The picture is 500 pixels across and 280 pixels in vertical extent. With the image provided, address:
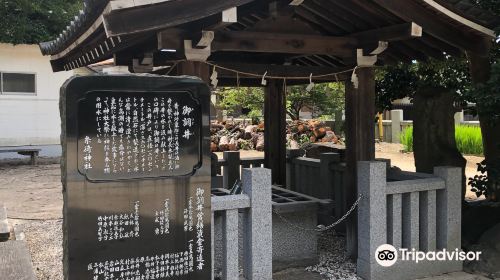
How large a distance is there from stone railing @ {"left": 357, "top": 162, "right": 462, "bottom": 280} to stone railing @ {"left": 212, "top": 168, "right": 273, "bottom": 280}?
52.0 inches

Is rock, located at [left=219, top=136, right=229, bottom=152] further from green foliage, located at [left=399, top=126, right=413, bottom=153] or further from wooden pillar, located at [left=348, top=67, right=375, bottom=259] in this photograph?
wooden pillar, located at [left=348, top=67, right=375, bottom=259]

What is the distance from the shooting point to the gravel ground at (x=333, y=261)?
5.88 metres

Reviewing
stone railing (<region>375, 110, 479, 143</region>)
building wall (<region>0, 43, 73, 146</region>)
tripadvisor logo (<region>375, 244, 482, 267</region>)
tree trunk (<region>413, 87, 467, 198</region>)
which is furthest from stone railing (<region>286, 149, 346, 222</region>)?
stone railing (<region>375, 110, 479, 143</region>)

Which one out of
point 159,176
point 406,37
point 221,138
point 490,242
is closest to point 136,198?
point 159,176

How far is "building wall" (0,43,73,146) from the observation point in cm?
1755

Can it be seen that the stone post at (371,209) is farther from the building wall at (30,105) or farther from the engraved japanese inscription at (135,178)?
the building wall at (30,105)

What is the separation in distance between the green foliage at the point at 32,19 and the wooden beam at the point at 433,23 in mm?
13874

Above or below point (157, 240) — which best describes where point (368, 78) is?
above

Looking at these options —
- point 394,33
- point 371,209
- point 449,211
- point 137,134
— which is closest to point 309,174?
point 449,211

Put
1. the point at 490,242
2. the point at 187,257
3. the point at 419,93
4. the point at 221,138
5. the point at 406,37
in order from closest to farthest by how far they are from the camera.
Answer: the point at 187,257 < the point at 406,37 < the point at 490,242 < the point at 419,93 < the point at 221,138

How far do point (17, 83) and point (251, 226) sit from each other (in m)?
16.2

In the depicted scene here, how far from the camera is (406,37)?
5.54 m

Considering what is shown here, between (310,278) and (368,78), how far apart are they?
8.96 ft

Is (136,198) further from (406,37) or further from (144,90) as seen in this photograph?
(406,37)
